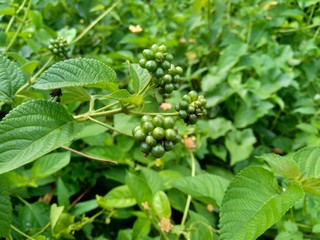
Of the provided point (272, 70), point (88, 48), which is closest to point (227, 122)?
point (272, 70)

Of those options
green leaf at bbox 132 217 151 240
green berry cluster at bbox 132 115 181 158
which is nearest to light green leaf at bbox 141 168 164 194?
green leaf at bbox 132 217 151 240

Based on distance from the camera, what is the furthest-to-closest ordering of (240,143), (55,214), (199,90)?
(199,90)
(240,143)
(55,214)

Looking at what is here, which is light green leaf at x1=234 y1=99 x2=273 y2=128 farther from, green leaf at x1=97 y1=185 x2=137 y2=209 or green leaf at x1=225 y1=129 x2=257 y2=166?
green leaf at x1=97 y1=185 x2=137 y2=209

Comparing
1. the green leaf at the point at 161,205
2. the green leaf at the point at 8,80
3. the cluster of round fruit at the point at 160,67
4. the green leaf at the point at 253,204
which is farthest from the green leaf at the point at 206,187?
the green leaf at the point at 8,80

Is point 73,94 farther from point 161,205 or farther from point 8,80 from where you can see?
point 161,205

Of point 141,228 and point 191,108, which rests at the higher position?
point 191,108

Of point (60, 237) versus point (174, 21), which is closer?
point (60, 237)

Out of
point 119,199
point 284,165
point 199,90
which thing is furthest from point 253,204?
point 199,90

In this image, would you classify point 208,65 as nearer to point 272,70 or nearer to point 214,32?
point 214,32
